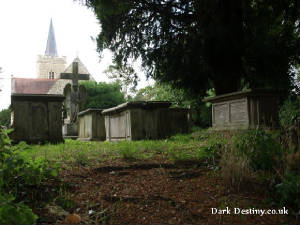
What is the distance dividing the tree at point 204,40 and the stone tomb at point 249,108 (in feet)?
2.14

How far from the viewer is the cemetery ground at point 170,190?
2.60 metres

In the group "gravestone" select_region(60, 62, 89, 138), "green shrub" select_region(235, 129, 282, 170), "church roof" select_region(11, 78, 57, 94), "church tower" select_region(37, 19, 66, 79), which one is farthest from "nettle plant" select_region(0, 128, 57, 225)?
"church tower" select_region(37, 19, 66, 79)

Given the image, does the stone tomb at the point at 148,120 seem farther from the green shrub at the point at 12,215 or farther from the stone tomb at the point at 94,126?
the green shrub at the point at 12,215

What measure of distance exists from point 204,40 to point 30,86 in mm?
37560

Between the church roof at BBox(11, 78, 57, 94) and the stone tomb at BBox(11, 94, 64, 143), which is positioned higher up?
the church roof at BBox(11, 78, 57, 94)

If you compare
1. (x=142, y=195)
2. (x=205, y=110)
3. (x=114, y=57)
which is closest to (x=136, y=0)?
(x=114, y=57)

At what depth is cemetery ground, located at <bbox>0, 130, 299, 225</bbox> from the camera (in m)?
2.60

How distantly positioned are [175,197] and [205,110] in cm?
1422

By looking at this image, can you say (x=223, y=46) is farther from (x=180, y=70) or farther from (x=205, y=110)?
(x=205, y=110)

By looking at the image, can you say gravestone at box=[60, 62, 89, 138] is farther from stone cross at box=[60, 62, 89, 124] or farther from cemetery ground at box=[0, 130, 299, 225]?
cemetery ground at box=[0, 130, 299, 225]

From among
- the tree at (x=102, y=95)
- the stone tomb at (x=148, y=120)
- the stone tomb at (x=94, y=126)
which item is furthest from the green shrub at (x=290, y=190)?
the tree at (x=102, y=95)

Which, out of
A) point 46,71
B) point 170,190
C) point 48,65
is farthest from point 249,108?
point 46,71

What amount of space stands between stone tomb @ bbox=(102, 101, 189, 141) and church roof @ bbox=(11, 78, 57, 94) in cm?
3411

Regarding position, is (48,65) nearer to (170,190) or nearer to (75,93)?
(75,93)
